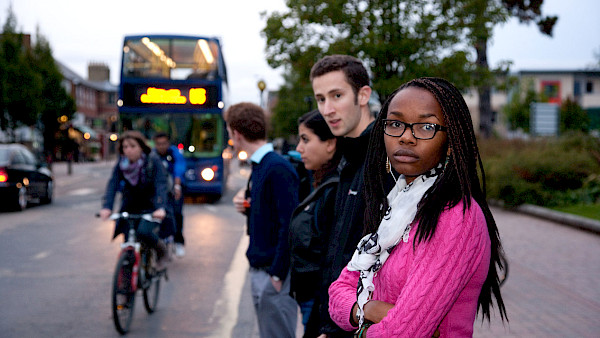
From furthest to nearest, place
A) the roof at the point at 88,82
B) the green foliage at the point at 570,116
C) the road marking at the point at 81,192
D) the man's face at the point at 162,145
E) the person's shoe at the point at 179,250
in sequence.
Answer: the roof at the point at 88,82, the green foliage at the point at 570,116, the road marking at the point at 81,192, the man's face at the point at 162,145, the person's shoe at the point at 179,250

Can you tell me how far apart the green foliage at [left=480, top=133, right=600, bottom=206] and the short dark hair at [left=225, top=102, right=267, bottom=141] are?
1347 centimetres

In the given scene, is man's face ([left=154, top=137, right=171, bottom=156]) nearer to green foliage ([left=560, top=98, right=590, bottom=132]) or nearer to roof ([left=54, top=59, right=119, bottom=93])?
green foliage ([left=560, top=98, right=590, bottom=132])

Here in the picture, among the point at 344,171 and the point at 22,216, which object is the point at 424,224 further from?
the point at 22,216

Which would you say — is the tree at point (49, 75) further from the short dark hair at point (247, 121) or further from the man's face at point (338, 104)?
the man's face at point (338, 104)

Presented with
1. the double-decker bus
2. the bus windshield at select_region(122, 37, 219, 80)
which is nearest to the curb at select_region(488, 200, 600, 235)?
the double-decker bus

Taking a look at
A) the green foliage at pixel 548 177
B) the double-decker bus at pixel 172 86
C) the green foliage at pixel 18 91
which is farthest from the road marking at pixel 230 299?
the green foliage at pixel 18 91

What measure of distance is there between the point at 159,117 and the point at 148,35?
243cm

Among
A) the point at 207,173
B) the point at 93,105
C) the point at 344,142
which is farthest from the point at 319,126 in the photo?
the point at 93,105

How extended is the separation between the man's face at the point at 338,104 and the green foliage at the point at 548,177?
1417 cm

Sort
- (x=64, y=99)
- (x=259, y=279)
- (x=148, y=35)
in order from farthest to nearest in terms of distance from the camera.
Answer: (x=64, y=99) → (x=148, y=35) → (x=259, y=279)

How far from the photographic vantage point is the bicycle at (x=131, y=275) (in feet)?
17.4

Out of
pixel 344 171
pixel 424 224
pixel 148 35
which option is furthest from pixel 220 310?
pixel 148 35

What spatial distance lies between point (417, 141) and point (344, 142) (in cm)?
78

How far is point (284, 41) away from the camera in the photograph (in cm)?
1702
